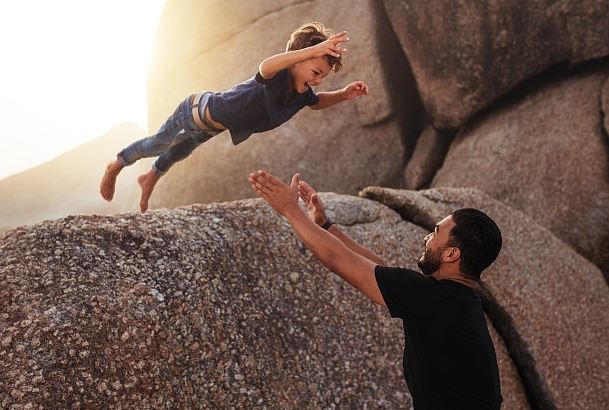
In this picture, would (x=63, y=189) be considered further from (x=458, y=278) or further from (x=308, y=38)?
(x=458, y=278)

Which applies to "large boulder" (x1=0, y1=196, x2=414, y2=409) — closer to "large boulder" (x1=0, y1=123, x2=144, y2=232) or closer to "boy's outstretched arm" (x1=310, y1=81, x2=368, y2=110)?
"boy's outstretched arm" (x1=310, y1=81, x2=368, y2=110)

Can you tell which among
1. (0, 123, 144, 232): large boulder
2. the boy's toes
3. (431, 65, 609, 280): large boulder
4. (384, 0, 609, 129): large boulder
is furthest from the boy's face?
(0, 123, 144, 232): large boulder

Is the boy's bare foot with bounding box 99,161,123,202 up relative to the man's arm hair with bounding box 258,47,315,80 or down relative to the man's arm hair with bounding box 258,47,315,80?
down

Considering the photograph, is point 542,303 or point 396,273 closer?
point 396,273

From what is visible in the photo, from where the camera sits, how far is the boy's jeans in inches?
204

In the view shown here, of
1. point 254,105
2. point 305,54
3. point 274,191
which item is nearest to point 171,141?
point 254,105

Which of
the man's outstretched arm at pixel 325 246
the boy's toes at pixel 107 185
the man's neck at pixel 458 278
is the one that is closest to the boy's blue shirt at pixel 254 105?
the boy's toes at pixel 107 185

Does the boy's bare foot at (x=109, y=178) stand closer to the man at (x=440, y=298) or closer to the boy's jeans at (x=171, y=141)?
the boy's jeans at (x=171, y=141)

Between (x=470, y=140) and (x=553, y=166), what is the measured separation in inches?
80.4

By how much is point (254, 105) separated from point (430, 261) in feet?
7.47

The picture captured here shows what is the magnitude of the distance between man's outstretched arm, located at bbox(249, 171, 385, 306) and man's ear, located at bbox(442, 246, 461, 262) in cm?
43

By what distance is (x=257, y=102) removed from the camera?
474 centimetres

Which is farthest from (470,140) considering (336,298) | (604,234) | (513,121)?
(336,298)

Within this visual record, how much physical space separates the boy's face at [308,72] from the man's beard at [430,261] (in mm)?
1953
